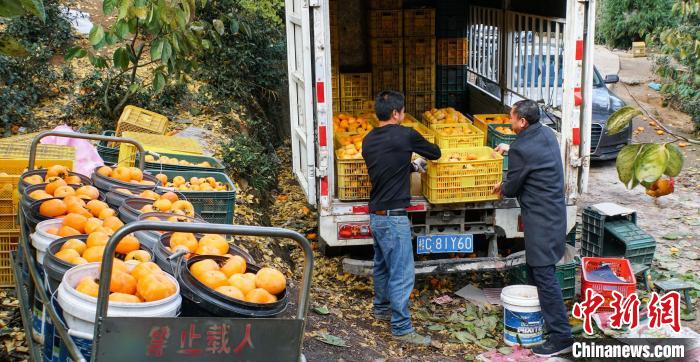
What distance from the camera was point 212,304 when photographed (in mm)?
3541

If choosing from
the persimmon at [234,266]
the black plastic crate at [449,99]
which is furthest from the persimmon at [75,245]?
the black plastic crate at [449,99]

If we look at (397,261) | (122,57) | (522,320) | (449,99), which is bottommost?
(522,320)

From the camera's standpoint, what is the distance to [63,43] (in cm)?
1223

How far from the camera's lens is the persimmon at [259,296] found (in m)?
3.64

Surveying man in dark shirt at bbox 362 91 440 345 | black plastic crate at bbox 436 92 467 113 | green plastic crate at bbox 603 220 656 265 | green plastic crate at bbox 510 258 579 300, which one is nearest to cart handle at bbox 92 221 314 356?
man in dark shirt at bbox 362 91 440 345

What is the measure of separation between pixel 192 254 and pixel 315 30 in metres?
3.38

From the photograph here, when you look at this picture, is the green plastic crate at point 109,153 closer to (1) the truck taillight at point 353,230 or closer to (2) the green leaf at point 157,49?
(2) the green leaf at point 157,49

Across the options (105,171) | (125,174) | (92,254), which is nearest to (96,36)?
(105,171)

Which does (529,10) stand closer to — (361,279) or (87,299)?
(361,279)

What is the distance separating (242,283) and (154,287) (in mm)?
449

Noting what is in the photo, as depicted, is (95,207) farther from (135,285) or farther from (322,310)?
(322,310)

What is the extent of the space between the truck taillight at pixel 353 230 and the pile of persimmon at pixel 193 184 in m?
1.13

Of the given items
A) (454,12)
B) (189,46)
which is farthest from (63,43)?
(454,12)

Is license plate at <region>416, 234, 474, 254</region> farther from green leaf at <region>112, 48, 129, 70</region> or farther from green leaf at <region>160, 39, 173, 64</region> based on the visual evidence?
green leaf at <region>112, 48, 129, 70</region>
